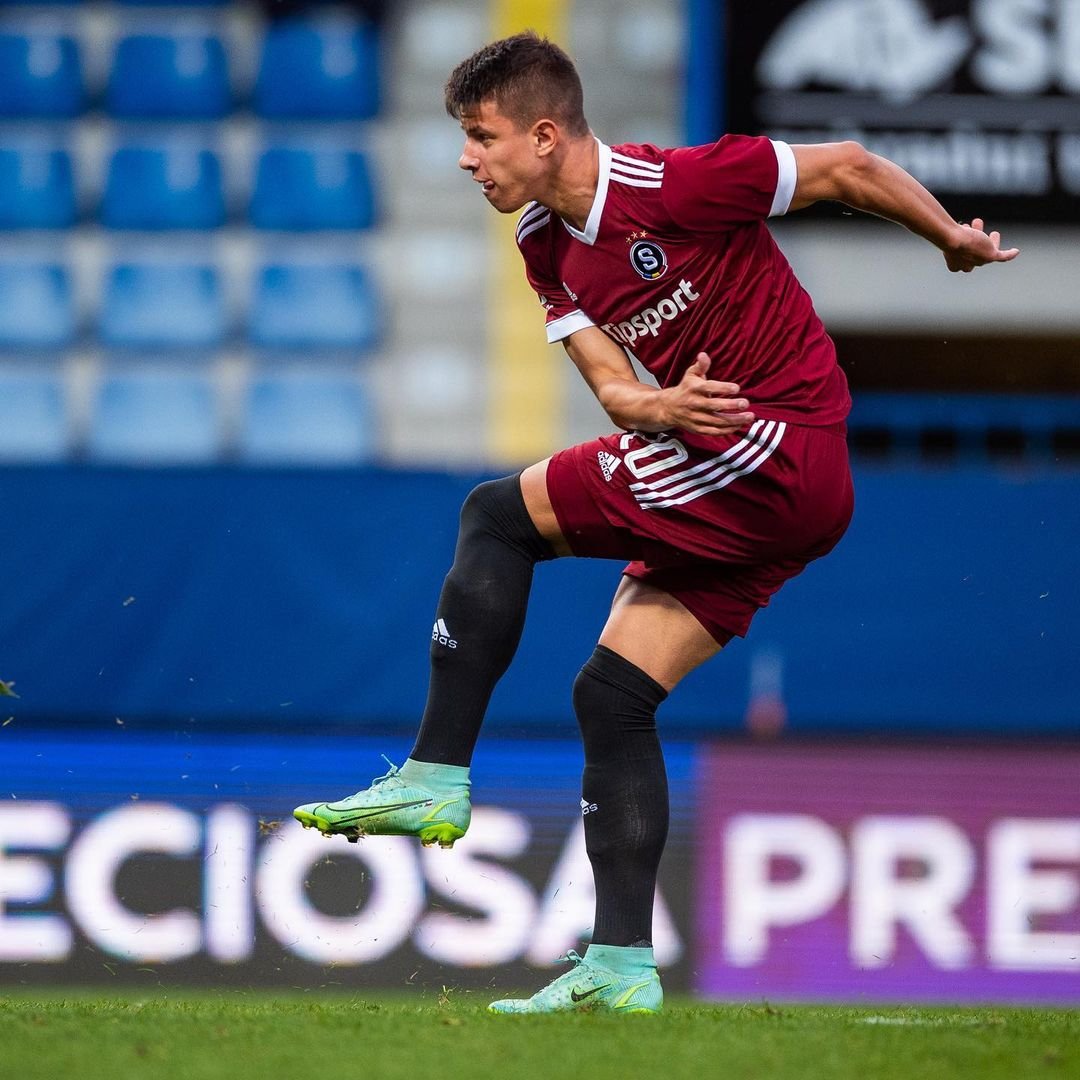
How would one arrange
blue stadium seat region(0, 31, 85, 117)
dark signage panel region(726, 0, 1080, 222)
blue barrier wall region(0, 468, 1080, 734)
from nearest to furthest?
1. blue barrier wall region(0, 468, 1080, 734)
2. dark signage panel region(726, 0, 1080, 222)
3. blue stadium seat region(0, 31, 85, 117)

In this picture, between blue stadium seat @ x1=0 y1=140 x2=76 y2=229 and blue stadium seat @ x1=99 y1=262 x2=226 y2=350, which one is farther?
blue stadium seat @ x1=0 y1=140 x2=76 y2=229

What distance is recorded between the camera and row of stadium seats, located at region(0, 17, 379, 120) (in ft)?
27.5

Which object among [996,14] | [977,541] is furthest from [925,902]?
[996,14]

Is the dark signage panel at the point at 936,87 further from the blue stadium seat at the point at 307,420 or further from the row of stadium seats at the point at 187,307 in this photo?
the blue stadium seat at the point at 307,420

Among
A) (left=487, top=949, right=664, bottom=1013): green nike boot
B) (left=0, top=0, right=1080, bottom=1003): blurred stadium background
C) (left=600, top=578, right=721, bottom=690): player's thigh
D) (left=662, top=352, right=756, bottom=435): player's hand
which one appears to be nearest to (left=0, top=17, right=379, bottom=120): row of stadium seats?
(left=0, top=0, right=1080, bottom=1003): blurred stadium background

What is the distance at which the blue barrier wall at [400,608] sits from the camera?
5535mm

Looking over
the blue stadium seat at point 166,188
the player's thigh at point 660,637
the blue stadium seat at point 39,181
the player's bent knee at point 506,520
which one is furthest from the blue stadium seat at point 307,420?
the player's thigh at point 660,637

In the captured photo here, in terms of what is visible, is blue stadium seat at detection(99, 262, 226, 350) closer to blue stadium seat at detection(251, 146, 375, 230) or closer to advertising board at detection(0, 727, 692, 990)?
blue stadium seat at detection(251, 146, 375, 230)

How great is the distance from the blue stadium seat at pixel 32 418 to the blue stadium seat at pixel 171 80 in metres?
1.46

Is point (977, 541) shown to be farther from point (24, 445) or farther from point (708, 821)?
point (24, 445)

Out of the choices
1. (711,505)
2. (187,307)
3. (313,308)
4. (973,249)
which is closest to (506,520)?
(711,505)

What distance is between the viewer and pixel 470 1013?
3254mm

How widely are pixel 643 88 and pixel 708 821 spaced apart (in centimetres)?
437

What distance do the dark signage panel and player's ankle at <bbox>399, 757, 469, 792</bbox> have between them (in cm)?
504
